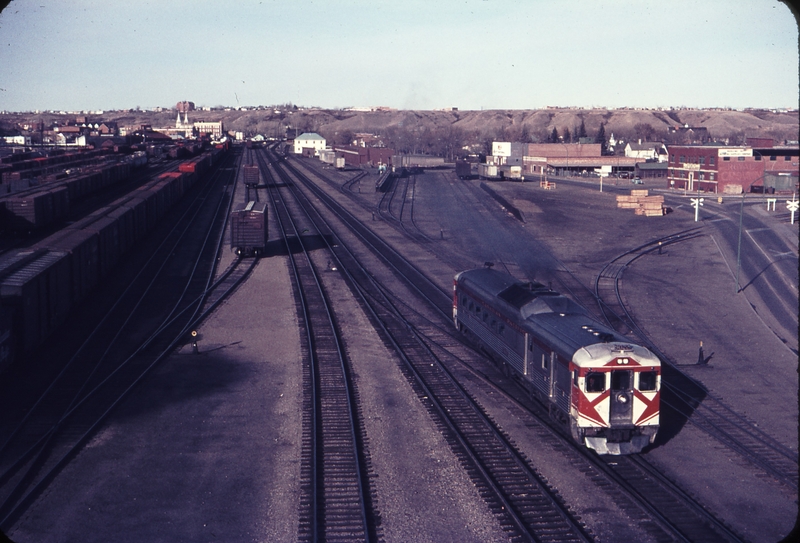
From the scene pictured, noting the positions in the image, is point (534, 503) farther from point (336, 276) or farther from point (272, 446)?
point (336, 276)

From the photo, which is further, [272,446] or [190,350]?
[190,350]

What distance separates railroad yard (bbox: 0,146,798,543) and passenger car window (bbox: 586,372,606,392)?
189 cm

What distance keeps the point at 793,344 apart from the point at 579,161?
4742 inches

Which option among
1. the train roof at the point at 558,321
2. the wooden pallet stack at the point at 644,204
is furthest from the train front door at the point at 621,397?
the wooden pallet stack at the point at 644,204

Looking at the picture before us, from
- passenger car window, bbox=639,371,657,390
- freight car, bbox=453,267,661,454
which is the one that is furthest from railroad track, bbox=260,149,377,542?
passenger car window, bbox=639,371,657,390

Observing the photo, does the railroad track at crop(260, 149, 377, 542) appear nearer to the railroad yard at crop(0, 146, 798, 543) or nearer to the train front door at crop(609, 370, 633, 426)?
the railroad yard at crop(0, 146, 798, 543)

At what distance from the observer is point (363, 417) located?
64.9 ft

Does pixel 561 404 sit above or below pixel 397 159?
below

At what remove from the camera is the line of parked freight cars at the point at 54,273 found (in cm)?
2153

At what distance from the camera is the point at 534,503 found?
48.3ft

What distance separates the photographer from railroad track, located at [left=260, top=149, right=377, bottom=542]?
45.5ft

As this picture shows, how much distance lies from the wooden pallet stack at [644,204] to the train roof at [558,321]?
175 ft

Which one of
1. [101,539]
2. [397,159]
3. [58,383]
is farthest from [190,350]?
[397,159]

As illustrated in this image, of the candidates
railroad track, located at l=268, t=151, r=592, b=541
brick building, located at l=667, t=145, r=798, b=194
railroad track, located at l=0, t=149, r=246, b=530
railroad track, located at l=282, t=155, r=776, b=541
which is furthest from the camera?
brick building, located at l=667, t=145, r=798, b=194
